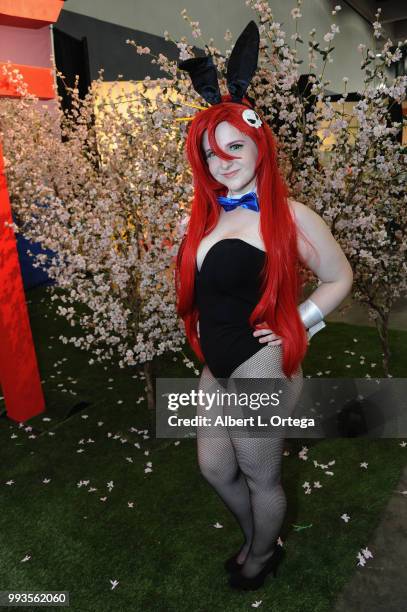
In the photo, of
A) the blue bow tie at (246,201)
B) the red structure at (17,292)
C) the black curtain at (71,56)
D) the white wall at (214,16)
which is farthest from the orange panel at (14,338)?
the white wall at (214,16)

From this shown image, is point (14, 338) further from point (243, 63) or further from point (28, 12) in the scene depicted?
point (243, 63)

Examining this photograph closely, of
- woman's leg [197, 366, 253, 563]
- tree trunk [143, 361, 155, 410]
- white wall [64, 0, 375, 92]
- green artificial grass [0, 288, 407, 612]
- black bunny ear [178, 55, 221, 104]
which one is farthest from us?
white wall [64, 0, 375, 92]

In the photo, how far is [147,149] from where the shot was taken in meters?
3.36

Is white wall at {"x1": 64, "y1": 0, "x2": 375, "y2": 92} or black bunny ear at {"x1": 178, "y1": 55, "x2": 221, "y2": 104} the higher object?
white wall at {"x1": 64, "y1": 0, "x2": 375, "y2": 92}

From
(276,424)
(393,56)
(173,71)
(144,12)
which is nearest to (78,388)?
(173,71)

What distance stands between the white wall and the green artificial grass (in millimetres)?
5681

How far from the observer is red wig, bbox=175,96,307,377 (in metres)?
1.76

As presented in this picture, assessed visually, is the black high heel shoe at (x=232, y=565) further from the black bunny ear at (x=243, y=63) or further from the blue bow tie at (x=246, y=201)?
the black bunny ear at (x=243, y=63)

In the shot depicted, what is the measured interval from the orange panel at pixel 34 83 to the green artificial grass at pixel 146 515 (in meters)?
2.17

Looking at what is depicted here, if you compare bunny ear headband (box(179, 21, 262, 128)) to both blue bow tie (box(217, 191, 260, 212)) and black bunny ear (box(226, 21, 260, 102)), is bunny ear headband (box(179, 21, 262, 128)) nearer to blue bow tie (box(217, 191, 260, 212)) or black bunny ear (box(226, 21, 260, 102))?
black bunny ear (box(226, 21, 260, 102))

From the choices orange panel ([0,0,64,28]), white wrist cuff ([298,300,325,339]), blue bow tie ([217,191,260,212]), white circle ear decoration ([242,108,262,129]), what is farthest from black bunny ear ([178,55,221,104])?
orange panel ([0,0,64,28])

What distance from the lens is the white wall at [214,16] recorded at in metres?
7.48

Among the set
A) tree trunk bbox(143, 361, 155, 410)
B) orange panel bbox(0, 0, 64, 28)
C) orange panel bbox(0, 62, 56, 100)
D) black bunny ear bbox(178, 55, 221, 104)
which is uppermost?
orange panel bbox(0, 0, 64, 28)

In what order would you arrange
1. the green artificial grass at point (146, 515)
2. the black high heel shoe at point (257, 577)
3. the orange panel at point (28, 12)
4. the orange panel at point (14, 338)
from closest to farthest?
the black high heel shoe at point (257, 577) → the green artificial grass at point (146, 515) → the orange panel at point (28, 12) → the orange panel at point (14, 338)
